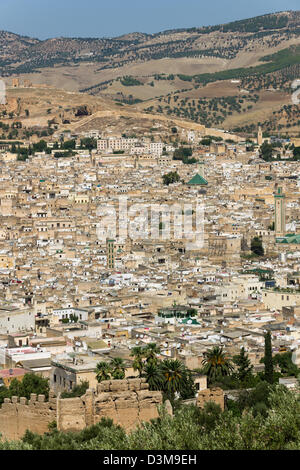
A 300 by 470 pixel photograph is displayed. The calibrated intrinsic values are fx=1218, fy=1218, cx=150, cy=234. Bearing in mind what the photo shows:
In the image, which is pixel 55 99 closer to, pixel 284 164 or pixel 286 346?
pixel 284 164

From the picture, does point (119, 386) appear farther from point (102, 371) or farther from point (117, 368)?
point (117, 368)

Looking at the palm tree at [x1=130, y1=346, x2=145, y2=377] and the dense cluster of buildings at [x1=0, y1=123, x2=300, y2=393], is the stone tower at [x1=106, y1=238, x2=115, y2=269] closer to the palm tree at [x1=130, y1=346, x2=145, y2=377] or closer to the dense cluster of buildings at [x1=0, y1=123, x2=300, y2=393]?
the dense cluster of buildings at [x1=0, y1=123, x2=300, y2=393]

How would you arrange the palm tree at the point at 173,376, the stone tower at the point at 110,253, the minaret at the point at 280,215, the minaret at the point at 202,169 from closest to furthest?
1. the palm tree at the point at 173,376
2. the stone tower at the point at 110,253
3. the minaret at the point at 280,215
4. the minaret at the point at 202,169

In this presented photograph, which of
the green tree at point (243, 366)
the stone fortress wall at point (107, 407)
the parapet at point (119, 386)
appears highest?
the parapet at point (119, 386)

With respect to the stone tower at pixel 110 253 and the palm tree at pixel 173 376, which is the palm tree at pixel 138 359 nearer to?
the palm tree at pixel 173 376

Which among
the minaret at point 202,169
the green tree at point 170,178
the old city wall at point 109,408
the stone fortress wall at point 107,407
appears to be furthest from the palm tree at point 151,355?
the minaret at point 202,169

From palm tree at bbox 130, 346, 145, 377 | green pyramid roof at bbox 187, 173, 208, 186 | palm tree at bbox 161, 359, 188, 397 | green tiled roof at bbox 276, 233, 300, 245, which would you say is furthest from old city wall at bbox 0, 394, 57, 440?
green pyramid roof at bbox 187, 173, 208, 186

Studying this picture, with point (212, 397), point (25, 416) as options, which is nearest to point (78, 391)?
point (212, 397)

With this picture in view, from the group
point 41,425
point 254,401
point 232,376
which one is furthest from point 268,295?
point 41,425
